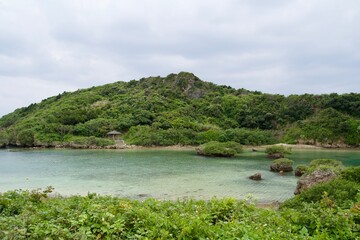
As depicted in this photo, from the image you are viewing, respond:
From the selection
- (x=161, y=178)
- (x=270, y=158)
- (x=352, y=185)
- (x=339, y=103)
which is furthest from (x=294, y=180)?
(x=339, y=103)

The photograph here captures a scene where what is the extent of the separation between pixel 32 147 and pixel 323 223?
7262 centimetres

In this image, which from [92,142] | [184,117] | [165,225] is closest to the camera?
[165,225]

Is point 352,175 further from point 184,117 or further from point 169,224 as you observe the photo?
point 184,117

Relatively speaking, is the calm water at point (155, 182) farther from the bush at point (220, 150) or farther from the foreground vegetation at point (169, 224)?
the bush at point (220, 150)

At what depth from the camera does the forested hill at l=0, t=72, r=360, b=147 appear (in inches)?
2645

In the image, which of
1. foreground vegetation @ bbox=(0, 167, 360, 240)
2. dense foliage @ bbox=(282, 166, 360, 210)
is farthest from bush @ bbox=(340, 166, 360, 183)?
foreground vegetation @ bbox=(0, 167, 360, 240)

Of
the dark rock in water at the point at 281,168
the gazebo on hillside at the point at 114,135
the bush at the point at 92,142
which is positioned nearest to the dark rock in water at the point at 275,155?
the dark rock in water at the point at 281,168

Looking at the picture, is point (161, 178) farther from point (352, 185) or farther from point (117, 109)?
point (117, 109)

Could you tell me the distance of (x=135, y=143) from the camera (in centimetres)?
6650

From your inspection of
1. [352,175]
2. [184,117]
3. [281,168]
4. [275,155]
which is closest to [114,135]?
[184,117]

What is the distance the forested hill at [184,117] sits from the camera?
67.2 m

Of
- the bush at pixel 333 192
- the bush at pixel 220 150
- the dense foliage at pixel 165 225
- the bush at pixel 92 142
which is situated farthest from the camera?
the bush at pixel 92 142

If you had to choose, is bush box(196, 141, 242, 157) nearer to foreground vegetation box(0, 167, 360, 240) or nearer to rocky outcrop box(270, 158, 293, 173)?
rocky outcrop box(270, 158, 293, 173)

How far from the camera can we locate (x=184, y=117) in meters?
84.0
